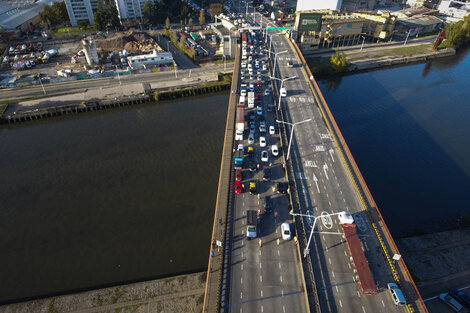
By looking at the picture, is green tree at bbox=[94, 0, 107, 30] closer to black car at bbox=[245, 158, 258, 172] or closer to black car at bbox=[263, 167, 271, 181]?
black car at bbox=[245, 158, 258, 172]

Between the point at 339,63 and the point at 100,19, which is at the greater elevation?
the point at 100,19

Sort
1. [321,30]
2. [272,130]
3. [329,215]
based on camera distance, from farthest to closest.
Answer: [321,30], [272,130], [329,215]

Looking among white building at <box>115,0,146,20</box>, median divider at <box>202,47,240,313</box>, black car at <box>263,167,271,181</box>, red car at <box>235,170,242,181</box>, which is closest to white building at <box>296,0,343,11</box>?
white building at <box>115,0,146,20</box>

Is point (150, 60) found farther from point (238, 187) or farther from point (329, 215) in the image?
point (329, 215)

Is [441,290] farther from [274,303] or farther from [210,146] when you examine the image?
[210,146]

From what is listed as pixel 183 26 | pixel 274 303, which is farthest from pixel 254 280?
pixel 183 26

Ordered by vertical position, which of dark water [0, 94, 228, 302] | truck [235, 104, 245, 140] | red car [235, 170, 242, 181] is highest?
truck [235, 104, 245, 140]

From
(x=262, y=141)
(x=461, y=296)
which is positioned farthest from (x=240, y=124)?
(x=461, y=296)
